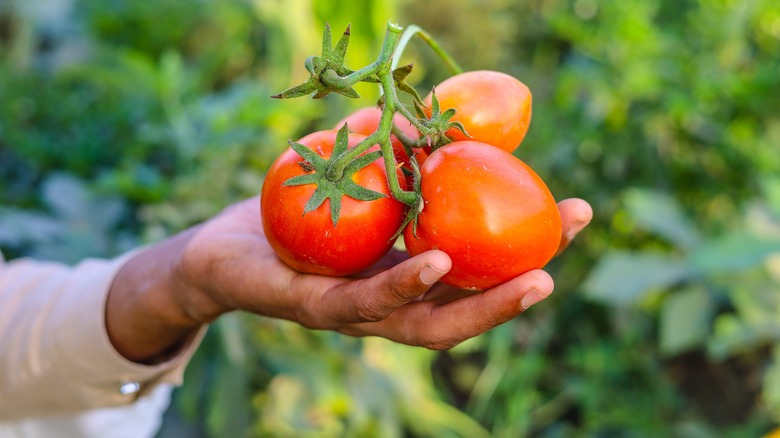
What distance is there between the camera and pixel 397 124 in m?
0.97

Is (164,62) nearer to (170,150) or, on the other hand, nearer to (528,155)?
(170,150)

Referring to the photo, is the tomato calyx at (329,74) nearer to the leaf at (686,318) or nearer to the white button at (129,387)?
the white button at (129,387)

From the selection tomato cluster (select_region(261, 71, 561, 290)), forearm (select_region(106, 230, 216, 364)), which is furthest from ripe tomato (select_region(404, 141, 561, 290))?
forearm (select_region(106, 230, 216, 364))

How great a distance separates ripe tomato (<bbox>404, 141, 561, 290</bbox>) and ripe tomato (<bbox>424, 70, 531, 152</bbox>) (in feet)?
0.25

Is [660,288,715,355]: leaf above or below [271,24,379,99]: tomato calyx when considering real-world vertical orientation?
below

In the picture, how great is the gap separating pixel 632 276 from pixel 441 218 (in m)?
1.50

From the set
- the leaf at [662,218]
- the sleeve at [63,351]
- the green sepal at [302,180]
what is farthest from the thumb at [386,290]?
the leaf at [662,218]

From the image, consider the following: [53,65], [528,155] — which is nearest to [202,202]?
[528,155]

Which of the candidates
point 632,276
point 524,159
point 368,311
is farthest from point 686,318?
point 368,311

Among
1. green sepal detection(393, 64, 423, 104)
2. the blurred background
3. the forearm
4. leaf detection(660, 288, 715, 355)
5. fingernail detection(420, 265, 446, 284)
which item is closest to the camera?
fingernail detection(420, 265, 446, 284)

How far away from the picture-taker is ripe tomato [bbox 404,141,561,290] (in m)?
0.82

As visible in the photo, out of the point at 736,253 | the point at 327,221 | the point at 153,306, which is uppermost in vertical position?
the point at 327,221

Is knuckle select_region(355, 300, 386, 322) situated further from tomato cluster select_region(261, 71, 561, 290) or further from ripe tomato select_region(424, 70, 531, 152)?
ripe tomato select_region(424, 70, 531, 152)

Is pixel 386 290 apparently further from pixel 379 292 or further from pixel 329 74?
pixel 329 74
